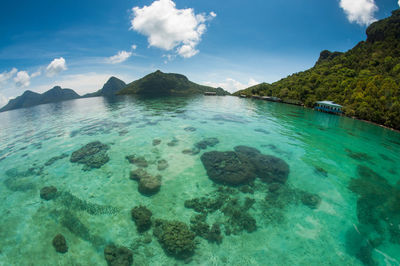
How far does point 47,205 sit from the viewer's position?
10.8 metres

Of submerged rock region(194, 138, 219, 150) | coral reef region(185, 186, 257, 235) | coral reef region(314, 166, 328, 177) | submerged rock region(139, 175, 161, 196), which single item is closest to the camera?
coral reef region(185, 186, 257, 235)

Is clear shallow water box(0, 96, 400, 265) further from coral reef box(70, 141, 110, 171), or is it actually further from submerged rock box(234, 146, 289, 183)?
submerged rock box(234, 146, 289, 183)

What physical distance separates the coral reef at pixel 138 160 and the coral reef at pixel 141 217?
5701 mm

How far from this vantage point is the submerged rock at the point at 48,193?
11492mm

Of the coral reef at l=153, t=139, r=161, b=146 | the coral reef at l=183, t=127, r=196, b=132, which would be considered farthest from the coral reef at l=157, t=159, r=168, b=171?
the coral reef at l=183, t=127, r=196, b=132

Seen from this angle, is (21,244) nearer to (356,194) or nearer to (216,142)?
(216,142)

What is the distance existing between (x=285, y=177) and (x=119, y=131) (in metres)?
25.0

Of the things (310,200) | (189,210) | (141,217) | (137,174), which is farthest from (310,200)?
(137,174)

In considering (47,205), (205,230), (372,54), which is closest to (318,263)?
(205,230)

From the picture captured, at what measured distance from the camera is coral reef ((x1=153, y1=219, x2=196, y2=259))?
25.3 feet

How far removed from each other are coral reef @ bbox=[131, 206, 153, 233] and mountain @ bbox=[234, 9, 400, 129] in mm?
49833

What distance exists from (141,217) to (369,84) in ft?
223

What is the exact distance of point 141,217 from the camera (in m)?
9.27

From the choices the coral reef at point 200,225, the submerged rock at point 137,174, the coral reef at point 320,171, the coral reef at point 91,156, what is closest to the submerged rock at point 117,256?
the coral reef at point 200,225
